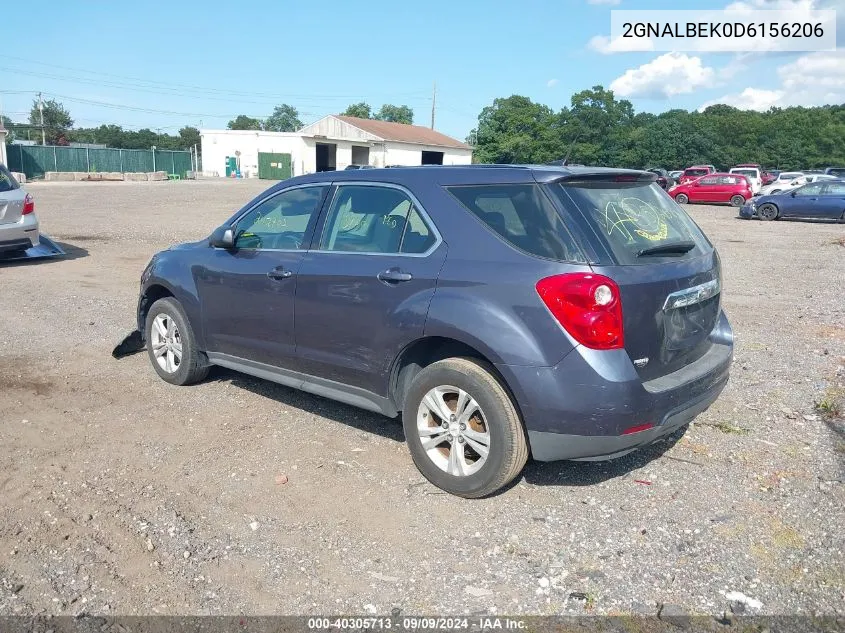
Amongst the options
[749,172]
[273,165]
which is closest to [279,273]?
[749,172]

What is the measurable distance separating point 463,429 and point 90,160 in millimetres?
54931

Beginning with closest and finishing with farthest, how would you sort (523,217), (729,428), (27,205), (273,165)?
(523,217), (729,428), (27,205), (273,165)

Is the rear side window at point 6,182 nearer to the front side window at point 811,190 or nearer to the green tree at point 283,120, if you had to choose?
the front side window at point 811,190

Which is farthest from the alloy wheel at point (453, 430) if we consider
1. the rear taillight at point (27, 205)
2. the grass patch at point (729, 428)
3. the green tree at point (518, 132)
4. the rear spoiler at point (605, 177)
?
the green tree at point (518, 132)

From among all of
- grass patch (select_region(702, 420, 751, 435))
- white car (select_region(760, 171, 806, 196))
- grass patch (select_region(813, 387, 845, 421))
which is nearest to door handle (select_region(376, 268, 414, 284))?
grass patch (select_region(702, 420, 751, 435))

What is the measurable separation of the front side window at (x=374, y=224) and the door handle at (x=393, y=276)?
0.14m

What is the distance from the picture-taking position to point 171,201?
2825cm

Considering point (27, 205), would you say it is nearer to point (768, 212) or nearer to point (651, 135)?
point (768, 212)

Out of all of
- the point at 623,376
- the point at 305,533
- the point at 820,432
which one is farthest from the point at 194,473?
the point at 820,432

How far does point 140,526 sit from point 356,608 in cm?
131

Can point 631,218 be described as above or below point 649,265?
above

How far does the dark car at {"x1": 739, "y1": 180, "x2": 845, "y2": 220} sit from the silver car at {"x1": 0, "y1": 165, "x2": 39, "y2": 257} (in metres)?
23.6

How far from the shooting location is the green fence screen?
47509 mm

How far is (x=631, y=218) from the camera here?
3963 millimetres
